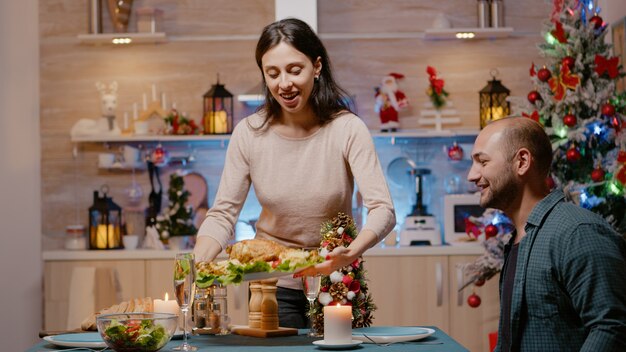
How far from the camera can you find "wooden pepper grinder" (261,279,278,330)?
7.72 feet

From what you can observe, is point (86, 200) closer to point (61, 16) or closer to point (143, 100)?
point (143, 100)

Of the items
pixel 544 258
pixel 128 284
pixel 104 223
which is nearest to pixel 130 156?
pixel 104 223

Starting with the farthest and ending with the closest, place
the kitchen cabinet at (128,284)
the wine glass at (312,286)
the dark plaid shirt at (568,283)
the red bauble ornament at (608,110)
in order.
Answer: the kitchen cabinet at (128,284) → the red bauble ornament at (608,110) → the wine glass at (312,286) → the dark plaid shirt at (568,283)

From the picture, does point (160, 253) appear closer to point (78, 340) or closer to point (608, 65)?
point (608, 65)

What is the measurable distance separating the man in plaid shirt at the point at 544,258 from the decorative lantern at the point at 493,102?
3367 millimetres

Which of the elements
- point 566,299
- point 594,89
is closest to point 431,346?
point 566,299

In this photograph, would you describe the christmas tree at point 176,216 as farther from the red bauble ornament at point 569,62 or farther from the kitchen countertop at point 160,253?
the red bauble ornament at point 569,62

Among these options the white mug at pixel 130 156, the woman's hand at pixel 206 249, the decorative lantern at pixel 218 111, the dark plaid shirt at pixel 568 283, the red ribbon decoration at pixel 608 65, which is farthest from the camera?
the white mug at pixel 130 156

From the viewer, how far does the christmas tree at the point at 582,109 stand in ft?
14.7

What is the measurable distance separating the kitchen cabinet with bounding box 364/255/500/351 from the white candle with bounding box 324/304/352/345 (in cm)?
289

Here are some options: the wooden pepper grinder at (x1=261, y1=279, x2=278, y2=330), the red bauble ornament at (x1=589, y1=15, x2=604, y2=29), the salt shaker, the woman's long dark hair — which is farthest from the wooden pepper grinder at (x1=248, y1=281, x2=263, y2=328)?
the salt shaker

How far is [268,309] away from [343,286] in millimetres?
199

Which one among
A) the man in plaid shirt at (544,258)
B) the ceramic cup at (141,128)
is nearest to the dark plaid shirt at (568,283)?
the man in plaid shirt at (544,258)

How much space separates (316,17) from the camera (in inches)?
213
